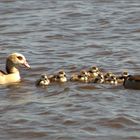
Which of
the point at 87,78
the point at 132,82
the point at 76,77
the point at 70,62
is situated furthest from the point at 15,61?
the point at 132,82

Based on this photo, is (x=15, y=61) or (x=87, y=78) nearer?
(x=87, y=78)

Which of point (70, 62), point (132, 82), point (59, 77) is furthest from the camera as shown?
point (70, 62)

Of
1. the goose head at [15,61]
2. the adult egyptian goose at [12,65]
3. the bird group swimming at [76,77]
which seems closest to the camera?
the bird group swimming at [76,77]

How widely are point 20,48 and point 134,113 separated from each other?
4906mm

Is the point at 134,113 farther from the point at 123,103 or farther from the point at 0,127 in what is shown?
the point at 0,127

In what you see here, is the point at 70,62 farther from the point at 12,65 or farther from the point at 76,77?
the point at 76,77

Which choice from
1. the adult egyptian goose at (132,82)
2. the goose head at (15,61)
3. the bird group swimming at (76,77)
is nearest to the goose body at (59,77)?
the bird group swimming at (76,77)

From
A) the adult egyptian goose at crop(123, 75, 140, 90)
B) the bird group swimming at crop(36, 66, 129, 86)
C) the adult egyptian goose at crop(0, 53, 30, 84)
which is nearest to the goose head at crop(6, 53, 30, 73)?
the adult egyptian goose at crop(0, 53, 30, 84)

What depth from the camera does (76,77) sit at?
1320 cm

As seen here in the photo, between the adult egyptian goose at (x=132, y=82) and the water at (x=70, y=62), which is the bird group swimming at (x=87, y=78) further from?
the adult egyptian goose at (x=132, y=82)

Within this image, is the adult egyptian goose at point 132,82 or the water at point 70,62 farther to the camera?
the adult egyptian goose at point 132,82

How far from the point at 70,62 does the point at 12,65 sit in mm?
1093

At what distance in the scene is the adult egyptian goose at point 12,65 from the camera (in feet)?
45.3

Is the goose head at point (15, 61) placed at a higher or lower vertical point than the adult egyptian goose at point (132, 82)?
higher
